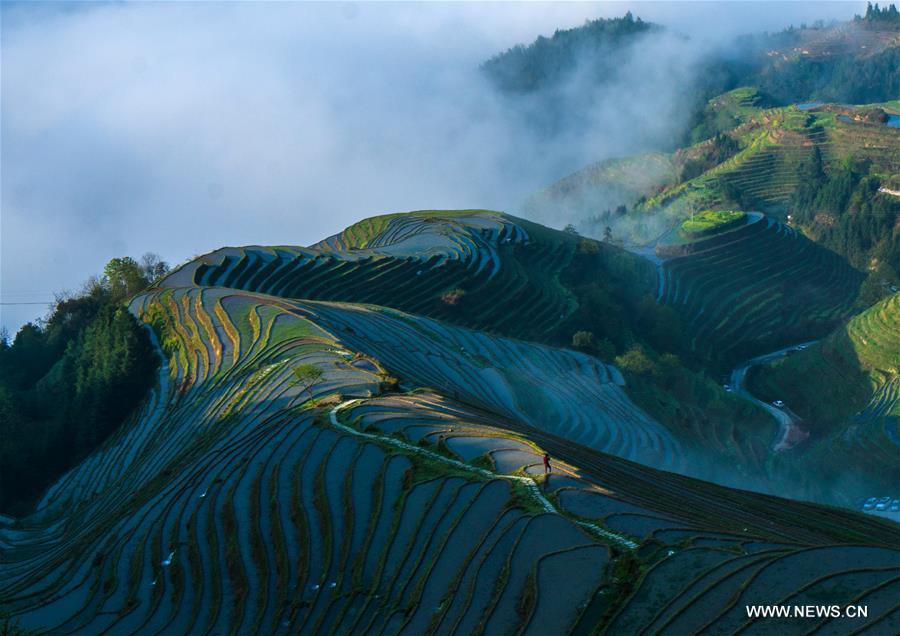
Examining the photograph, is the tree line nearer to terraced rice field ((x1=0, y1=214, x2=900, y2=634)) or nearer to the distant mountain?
terraced rice field ((x1=0, y1=214, x2=900, y2=634))

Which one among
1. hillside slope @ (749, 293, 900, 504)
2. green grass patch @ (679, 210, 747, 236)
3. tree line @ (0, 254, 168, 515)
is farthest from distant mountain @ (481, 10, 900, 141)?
tree line @ (0, 254, 168, 515)

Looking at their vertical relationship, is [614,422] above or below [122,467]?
below

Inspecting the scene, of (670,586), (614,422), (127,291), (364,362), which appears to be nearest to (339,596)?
(670,586)

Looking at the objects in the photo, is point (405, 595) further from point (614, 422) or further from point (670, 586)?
point (614, 422)

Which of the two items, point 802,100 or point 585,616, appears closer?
point 585,616

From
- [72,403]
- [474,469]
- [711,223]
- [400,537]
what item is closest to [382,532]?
[400,537]

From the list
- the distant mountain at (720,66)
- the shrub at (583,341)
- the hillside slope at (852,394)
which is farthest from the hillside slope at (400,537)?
the distant mountain at (720,66)

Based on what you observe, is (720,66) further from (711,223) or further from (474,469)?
(474,469)
